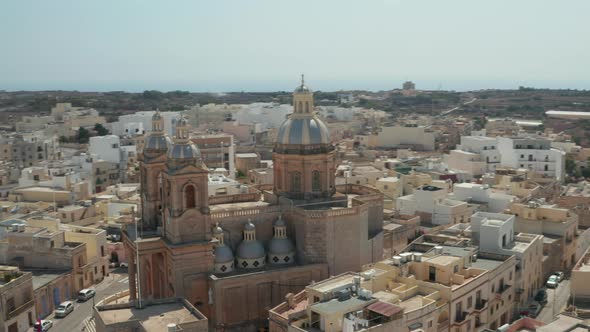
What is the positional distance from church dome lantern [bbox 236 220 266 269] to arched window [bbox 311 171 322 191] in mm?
5031

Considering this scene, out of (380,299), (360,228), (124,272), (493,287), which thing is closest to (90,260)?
(124,272)

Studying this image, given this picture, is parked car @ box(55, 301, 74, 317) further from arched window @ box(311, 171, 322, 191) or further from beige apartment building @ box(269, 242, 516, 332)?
arched window @ box(311, 171, 322, 191)

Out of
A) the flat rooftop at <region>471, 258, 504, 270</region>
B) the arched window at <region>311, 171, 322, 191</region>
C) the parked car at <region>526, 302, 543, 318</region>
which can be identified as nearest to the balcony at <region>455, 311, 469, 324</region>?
the flat rooftop at <region>471, 258, 504, 270</region>

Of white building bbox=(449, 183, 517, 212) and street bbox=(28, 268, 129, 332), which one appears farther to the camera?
white building bbox=(449, 183, 517, 212)

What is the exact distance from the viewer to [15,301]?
121 ft

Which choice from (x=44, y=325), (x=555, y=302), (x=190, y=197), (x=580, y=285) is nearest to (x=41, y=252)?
(x=44, y=325)

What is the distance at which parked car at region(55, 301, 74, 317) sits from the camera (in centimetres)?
4009

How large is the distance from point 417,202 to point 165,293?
2687cm

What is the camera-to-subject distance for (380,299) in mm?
29109

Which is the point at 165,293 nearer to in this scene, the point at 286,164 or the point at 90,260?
the point at 286,164

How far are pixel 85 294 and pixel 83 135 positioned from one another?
71354 millimetres

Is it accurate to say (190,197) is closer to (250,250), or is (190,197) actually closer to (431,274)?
(250,250)

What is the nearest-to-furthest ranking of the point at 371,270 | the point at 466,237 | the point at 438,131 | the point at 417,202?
the point at 371,270 → the point at 466,237 → the point at 417,202 → the point at 438,131

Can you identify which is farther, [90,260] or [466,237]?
[90,260]
